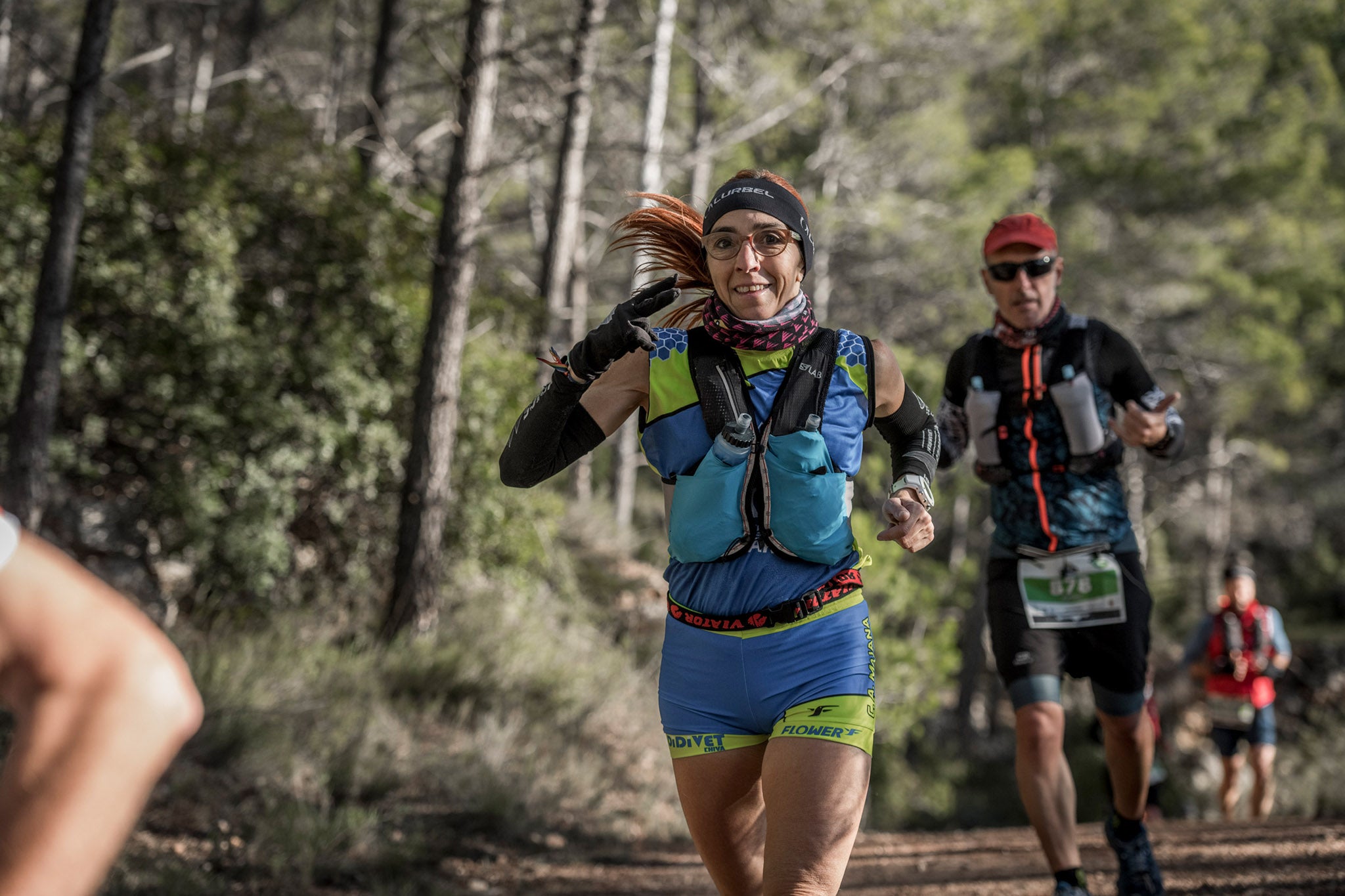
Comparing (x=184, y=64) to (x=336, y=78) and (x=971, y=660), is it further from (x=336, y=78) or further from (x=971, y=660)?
(x=971, y=660)

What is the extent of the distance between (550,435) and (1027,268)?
7.47 ft

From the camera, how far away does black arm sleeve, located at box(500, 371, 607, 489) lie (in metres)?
2.89

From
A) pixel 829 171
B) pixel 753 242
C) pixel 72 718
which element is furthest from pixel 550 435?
pixel 829 171

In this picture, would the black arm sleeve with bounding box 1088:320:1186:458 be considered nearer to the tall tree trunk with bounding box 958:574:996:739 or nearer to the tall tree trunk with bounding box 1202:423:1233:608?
the tall tree trunk with bounding box 958:574:996:739

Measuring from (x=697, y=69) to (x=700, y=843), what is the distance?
15033mm

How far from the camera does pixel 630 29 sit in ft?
51.8

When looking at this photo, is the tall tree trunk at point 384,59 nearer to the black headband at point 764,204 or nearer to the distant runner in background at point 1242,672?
the distant runner in background at point 1242,672

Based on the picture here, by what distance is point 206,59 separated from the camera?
1980 cm

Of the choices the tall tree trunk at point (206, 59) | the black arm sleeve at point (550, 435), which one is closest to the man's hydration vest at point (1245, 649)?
the black arm sleeve at point (550, 435)

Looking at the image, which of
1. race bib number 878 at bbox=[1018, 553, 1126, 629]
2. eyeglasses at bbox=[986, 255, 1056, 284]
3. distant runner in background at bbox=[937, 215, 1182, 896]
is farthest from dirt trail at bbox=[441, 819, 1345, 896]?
eyeglasses at bbox=[986, 255, 1056, 284]

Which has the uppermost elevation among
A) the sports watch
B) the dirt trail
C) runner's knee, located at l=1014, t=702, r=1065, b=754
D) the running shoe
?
the sports watch

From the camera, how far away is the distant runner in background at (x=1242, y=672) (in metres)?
8.40

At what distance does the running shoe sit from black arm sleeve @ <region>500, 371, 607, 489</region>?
2.72 m

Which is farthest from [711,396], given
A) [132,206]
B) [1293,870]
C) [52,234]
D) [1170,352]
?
[1170,352]
